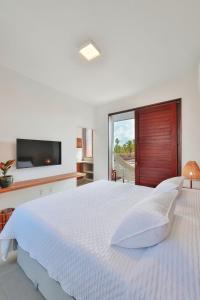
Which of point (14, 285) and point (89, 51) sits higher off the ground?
point (89, 51)

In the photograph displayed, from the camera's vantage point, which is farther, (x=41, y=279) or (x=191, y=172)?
(x=191, y=172)

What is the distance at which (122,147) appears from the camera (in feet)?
13.3

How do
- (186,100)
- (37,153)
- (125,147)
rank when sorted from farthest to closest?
(125,147) < (37,153) < (186,100)

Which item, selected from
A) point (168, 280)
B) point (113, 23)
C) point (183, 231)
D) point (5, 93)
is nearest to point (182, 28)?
point (113, 23)

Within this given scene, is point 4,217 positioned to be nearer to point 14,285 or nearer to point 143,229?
point 14,285

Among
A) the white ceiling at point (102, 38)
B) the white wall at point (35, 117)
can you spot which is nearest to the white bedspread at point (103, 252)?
the white wall at point (35, 117)

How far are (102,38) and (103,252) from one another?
2252 millimetres

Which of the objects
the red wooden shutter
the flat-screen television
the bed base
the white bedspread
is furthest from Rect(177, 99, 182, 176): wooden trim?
the bed base

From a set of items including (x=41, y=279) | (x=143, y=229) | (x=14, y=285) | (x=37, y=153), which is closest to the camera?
(x=143, y=229)

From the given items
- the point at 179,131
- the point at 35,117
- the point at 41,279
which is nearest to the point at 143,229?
the point at 41,279

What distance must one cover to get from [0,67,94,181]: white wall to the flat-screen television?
0.11 m

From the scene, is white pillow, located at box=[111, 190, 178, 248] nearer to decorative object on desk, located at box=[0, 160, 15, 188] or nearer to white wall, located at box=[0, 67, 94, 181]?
decorative object on desk, located at box=[0, 160, 15, 188]

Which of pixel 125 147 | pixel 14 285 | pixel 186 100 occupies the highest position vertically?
pixel 186 100

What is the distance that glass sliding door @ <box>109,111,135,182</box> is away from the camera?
3781mm
